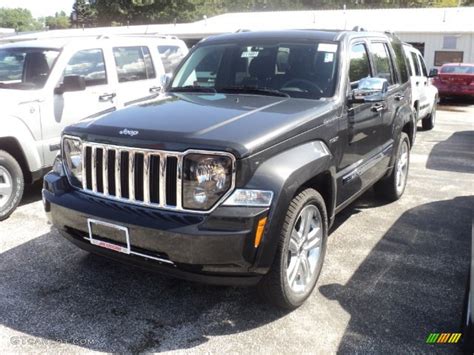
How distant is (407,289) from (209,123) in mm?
2025

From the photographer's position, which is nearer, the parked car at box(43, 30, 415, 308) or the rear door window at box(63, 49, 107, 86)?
the parked car at box(43, 30, 415, 308)

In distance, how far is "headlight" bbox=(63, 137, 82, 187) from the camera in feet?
11.7

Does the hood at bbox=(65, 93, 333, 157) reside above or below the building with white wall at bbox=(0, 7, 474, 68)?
below

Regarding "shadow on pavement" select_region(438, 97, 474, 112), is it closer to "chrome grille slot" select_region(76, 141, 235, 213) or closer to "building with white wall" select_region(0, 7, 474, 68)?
"building with white wall" select_region(0, 7, 474, 68)

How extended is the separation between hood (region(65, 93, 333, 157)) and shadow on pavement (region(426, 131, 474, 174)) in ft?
16.2

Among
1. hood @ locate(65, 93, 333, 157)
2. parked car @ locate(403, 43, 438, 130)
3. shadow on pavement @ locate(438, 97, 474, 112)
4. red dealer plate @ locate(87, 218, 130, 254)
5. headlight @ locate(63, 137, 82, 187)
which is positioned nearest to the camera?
hood @ locate(65, 93, 333, 157)

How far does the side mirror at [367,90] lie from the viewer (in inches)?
162

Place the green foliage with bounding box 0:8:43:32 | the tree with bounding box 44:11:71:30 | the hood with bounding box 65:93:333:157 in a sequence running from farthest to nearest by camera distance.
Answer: the green foliage with bounding box 0:8:43:32 < the tree with bounding box 44:11:71:30 < the hood with bounding box 65:93:333:157

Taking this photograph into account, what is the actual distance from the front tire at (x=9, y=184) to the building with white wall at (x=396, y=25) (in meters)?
14.5

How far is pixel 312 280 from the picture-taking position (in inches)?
146

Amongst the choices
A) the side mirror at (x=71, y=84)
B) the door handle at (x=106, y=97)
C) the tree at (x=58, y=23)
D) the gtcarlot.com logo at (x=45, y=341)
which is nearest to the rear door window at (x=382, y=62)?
the side mirror at (x=71, y=84)

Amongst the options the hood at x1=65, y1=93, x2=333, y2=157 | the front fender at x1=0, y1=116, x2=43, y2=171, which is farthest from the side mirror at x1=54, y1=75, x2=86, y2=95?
the hood at x1=65, y1=93, x2=333, y2=157

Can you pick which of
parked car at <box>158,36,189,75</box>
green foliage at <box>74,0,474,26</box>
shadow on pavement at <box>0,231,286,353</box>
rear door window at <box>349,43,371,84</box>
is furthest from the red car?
green foliage at <box>74,0,474,26</box>

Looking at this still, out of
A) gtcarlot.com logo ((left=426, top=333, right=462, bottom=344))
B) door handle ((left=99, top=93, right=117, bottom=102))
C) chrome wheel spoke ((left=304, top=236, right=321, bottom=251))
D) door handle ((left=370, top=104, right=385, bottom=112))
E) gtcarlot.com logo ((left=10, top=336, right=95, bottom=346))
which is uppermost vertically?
door handle ((left=370, top=104, right=385, bottom=112))
